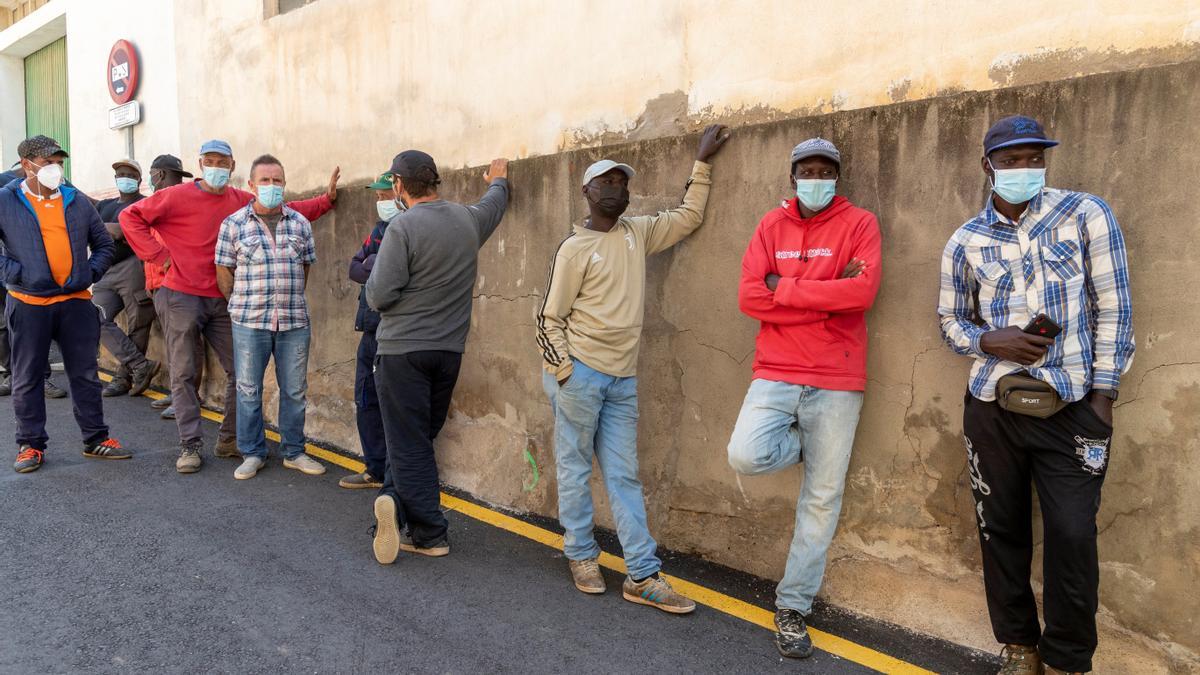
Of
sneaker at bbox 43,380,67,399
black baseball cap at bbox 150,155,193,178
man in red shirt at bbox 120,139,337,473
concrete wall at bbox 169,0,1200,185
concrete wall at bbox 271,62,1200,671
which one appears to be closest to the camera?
concrete wall at bbox 271,62,1200,671

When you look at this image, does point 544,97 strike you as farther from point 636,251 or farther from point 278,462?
point 278,462

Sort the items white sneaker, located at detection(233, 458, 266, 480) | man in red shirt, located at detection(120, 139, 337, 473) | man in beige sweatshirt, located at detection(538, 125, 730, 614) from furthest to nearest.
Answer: man in red shirt, located at detection(120, 139, 337, 473) < white sneaker, located at detection(233, 458, 266, 480) < man in beige sweatshirt, located at detection(538, 125, 730, 614)

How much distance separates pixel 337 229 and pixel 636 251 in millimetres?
3318

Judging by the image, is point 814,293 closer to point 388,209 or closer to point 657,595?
point 657,595

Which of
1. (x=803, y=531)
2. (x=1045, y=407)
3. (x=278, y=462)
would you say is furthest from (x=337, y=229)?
(x=1045, y=407)

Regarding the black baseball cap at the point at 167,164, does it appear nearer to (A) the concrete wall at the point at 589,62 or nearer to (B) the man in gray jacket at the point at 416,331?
(A) the concrete wall at the point at 589,62

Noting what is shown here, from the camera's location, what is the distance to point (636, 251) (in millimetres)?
3812

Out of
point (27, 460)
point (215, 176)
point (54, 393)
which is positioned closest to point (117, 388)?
point (54, 393)

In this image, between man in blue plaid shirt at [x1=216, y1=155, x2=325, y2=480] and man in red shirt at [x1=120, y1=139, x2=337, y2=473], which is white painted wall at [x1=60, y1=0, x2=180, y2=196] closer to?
man in red shirt at [x1=120, y1=139, x2=337, y2=473]

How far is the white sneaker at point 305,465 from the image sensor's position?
5566mm

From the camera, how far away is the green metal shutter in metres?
11.4

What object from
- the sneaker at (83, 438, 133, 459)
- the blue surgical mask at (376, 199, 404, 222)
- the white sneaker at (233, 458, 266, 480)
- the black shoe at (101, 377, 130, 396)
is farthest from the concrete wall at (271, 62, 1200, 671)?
the black shoe at (101, 377, 130, 396)

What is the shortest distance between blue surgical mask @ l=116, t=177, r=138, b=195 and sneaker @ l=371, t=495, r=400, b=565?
5.59 m

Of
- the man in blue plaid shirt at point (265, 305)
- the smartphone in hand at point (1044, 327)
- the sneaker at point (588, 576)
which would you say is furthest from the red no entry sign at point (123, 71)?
the smartphone in hand at point (1044, 327)
